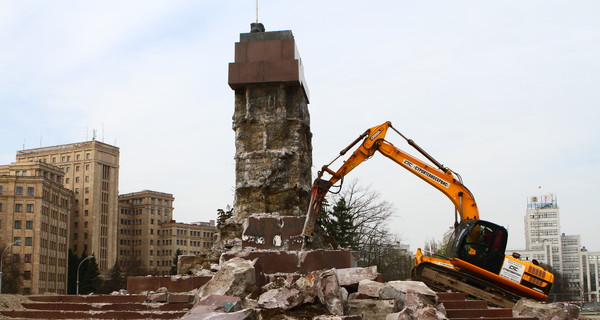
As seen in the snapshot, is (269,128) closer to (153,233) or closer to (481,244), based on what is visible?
(481,244)

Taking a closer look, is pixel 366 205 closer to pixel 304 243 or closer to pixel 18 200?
pixel 304 243

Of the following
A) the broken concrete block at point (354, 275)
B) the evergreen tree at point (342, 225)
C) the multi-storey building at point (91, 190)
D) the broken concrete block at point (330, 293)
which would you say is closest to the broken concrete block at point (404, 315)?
the broken concrete block at point (330, 293)

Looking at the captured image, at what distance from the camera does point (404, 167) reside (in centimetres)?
1511

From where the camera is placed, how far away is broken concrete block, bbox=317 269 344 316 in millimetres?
8875

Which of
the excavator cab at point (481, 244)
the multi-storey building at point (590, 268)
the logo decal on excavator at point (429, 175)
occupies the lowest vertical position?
the multi-storey building at point (590, 268)

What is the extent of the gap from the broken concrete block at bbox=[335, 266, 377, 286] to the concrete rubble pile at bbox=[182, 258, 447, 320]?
0.9 inches

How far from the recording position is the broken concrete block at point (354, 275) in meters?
10.6

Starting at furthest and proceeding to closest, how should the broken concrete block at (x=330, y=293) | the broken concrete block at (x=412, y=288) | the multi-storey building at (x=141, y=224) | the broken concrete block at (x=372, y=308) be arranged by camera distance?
1. the multi-storey building at (x=141, y=224)
2. the broken concrete block at (x=412, y=288)
3. the broken concrete block at (x=372, y=308)
4. the broken concrete block at (x=330, y=293)

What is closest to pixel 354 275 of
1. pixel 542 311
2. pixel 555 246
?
pixel 542 311

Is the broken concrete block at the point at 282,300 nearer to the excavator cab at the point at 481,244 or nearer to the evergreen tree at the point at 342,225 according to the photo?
the excavator cab at the point at 481,244

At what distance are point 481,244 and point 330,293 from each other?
683 centimetres

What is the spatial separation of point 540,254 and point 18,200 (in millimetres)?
86750

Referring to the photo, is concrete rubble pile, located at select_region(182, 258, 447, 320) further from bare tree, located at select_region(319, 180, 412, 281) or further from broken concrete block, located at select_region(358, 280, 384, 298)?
bare tree, located at select_region(319, 180, 412, 281)

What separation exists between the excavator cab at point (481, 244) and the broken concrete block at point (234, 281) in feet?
20.8
